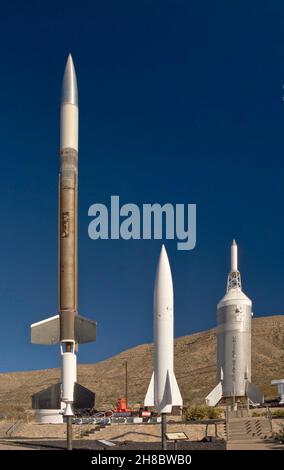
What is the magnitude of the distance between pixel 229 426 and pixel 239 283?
14.3 meters

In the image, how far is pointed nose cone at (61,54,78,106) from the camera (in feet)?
98.0

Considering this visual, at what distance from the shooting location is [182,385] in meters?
73.2

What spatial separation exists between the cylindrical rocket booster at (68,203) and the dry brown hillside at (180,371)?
37.3 meters

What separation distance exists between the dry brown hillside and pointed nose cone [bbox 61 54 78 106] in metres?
38.4

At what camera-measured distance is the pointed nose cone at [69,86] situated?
1176 inches

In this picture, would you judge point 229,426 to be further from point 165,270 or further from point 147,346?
point 147,346

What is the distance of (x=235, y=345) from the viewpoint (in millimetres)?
45562

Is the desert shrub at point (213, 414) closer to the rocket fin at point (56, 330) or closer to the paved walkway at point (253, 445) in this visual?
the paved walkway at point (253, 445)

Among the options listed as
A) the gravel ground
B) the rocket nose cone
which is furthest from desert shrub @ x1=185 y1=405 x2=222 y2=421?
the rocket nose cone

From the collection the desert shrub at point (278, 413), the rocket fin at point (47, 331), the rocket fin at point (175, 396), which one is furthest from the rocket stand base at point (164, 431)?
the desert shrub at point (278, 413)

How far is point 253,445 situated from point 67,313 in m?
9.10

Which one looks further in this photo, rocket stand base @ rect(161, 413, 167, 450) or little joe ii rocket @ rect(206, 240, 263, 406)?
little joe ii rocket @ rect(206, 240, 263, 406)

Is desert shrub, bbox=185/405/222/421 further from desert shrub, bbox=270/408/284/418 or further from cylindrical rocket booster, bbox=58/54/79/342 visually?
cylindrical rocket booster, bbox=58/54/79/342

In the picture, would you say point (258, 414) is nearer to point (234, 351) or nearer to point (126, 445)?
point (234, 351)
